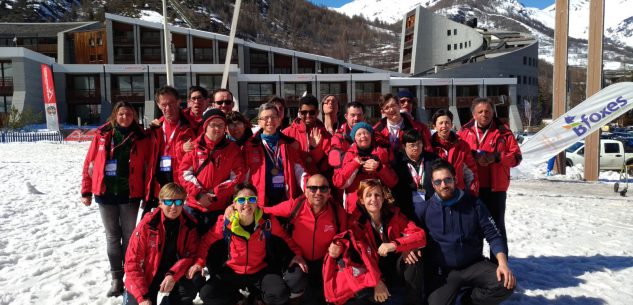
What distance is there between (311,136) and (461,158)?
5.02 ft

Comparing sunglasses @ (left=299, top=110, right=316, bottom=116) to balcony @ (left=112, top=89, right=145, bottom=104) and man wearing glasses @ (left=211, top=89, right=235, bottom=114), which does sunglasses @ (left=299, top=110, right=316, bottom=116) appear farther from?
balcony @ (left=112, top=89, right=145, bottom=104)

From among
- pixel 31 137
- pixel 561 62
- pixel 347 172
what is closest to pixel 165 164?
pixel 347 172

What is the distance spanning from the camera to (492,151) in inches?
182

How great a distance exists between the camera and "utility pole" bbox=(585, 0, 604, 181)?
1241cm

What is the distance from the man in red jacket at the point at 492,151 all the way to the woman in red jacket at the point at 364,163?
3.99 feet

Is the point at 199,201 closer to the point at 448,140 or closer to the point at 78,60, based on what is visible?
the point at 448,140

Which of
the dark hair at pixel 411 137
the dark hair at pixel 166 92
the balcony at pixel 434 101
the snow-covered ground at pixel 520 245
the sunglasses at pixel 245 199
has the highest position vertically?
the balcony at pixel 434 101

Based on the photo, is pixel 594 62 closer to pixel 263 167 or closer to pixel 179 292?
pixel 263 167

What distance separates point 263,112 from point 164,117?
3.59 feet

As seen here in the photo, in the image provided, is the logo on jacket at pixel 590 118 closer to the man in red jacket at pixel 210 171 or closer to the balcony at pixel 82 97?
the man in red jacket at pixel 210 171

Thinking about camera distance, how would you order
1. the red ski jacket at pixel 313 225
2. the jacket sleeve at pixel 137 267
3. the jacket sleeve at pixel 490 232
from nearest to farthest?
the jacket sleeve at pixel 137 267 < the jacket sleeve at pixel 490 232 < the red ski jacket at pixel 313 225

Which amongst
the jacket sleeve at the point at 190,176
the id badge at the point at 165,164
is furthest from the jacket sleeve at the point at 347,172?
the id badge at the point at 165,164

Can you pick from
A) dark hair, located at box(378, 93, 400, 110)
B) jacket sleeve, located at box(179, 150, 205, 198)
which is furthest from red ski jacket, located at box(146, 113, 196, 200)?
dark hair, located at box(378, 93, 400, 110)

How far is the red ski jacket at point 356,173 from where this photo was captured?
3.88 meters
